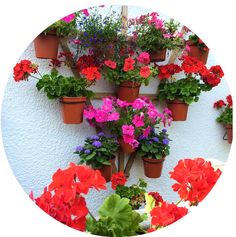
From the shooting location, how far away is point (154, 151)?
1.62m

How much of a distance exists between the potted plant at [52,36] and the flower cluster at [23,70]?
59 millimetres

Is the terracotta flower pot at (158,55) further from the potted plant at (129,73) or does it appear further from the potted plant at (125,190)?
the potted plant at (125,190)

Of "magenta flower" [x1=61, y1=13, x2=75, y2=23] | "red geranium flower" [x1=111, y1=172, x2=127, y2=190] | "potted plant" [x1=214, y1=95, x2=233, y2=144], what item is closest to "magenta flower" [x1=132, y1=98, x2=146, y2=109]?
"red geranium flower" [x1=111, y1=172, x2=127, y2=190]

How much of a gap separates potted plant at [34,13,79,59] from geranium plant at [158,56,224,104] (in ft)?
1.63

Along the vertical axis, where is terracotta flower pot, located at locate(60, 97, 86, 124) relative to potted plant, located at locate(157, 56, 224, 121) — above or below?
below

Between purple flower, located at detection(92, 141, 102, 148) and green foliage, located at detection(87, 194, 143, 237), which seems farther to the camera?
purple flower, located at detection(92, 141, 102, 148)

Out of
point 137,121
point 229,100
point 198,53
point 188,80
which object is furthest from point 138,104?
point 229,100

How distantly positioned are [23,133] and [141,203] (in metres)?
0.63

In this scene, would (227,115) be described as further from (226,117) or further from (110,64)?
(110,64)

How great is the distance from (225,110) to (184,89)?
1.25 feet

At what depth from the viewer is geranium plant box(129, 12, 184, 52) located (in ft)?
5.00

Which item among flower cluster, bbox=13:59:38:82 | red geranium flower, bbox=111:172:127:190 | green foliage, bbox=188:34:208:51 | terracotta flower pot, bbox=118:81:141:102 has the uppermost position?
green foliage, bbox=188:34:208:51

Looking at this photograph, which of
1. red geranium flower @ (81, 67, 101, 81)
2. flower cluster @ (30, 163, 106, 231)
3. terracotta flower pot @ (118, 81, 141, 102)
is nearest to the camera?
flower cluster @ (30, 163, 106, 231)

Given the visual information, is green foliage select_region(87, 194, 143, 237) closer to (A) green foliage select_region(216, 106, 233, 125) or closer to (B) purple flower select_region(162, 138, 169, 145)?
(B) purple flower select_region(162, 138, 169, 145)
